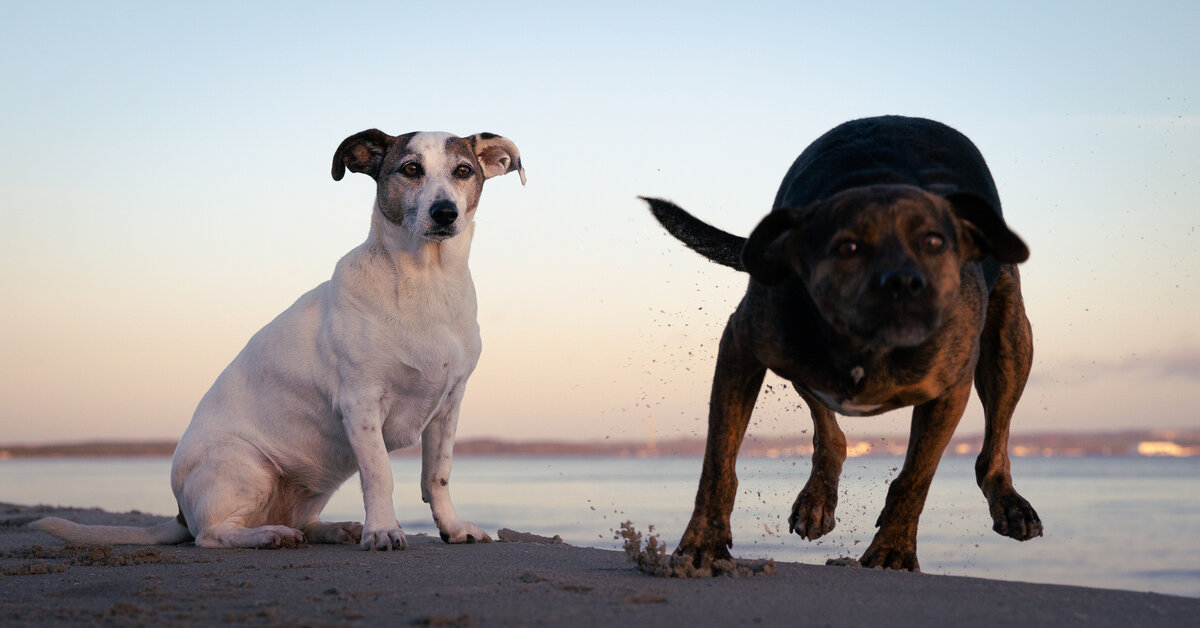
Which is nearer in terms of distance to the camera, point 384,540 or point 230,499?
point 384,540

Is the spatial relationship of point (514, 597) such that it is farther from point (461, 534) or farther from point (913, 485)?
point (461, 534)

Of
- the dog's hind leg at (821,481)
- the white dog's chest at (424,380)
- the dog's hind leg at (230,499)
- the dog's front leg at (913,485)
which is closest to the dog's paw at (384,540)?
the dog's hind leg at (230,499)

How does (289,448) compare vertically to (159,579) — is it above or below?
above

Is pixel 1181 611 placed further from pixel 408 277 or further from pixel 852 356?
pixel 408 277

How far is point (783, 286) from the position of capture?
4.37m

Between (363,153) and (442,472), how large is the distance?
195 cm

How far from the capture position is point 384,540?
571cm

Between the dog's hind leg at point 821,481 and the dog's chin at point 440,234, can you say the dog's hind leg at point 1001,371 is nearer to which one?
the dog's hind leg at point 821,481

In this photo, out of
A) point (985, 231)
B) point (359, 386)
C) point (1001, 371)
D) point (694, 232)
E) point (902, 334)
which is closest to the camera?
point (902, 334)

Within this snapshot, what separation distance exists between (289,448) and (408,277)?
3.99 feet

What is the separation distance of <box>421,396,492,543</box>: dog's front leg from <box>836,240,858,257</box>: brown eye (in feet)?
9.78

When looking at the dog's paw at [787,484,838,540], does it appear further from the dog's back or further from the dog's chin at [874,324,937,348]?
the dog's chin at [874,324,937,348]

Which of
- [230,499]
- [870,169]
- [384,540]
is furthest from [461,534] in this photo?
[870,169]

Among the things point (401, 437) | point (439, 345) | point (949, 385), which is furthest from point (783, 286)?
point (401, 437)
